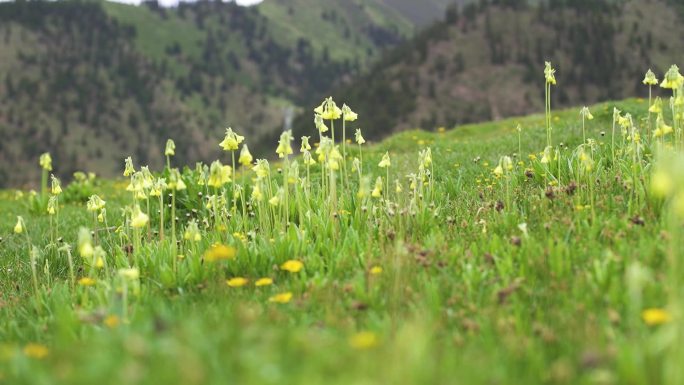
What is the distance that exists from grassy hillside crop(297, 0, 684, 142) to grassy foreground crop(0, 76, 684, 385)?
115 m

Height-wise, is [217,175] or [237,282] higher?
[217,175]

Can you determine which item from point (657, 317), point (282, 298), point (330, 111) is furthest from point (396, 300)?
point (330, 111)

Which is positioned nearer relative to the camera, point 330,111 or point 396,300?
point 396,300

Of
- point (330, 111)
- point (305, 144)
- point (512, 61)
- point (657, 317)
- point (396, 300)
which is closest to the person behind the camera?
point (657, 317)

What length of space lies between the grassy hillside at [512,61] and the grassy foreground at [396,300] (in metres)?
115

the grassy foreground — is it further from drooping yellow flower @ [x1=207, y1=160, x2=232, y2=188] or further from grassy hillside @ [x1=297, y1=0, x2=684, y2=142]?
grassy hillside @ [x1=297, y1=0, x2=684, y2=142]

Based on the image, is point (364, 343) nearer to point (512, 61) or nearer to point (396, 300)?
point (396, 300)

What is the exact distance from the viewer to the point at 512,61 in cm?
13862

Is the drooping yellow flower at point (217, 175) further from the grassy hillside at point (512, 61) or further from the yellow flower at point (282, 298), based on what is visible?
the grassy hillside at point (512, 61)

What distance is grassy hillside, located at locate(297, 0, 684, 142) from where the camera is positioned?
127 metres

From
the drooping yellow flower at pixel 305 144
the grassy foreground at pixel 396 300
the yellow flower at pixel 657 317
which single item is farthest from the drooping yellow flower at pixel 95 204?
the yellow flower at pixel 657 317

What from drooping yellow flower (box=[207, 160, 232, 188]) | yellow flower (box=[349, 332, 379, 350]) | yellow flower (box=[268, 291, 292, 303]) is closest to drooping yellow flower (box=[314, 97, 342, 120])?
drooping yellow flower (box=[207, 160, 232, 188])

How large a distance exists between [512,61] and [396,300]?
5650 inches

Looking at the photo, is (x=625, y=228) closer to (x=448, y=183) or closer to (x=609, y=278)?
(x=609, y=278)
